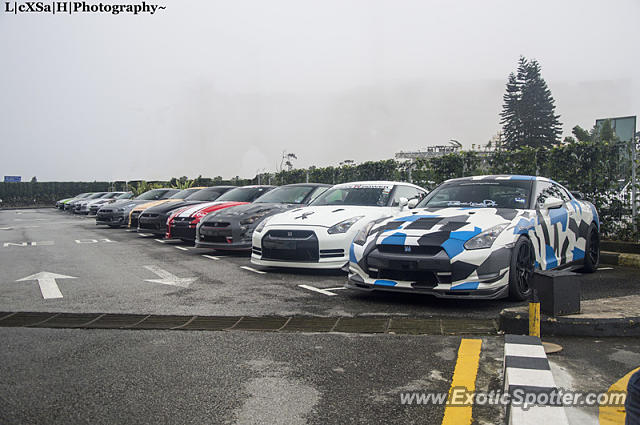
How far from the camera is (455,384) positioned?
11.5 feet

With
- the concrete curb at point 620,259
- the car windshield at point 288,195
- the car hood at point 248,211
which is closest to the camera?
the concrete curb at point 620,259

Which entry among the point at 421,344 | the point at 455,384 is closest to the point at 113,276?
the point at 421,344

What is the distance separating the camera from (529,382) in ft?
9.61

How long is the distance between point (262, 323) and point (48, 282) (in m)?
4.15

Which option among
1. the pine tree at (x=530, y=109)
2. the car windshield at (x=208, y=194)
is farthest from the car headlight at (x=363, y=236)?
the pine tree at (x=530, y=109)

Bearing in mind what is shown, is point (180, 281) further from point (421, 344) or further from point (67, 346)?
point (421, 344)

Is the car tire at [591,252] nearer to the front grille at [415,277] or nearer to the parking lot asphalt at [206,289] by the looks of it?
the parking lot asphalt at [206,289]

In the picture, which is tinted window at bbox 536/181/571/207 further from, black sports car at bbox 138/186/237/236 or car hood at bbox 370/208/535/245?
black sports car at bbox 138/186/237/236

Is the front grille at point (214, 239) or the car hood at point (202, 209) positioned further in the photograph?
the car hood at point (202, 209)

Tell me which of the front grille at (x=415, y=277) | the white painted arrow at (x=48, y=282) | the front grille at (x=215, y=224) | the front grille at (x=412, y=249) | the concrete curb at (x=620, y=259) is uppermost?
the front grille at (x=412, y=249)

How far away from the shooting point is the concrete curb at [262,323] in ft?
16.2

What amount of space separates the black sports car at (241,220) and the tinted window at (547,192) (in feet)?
14.3

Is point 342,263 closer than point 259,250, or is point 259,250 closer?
point 342,263

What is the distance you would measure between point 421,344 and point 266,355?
1189mm
